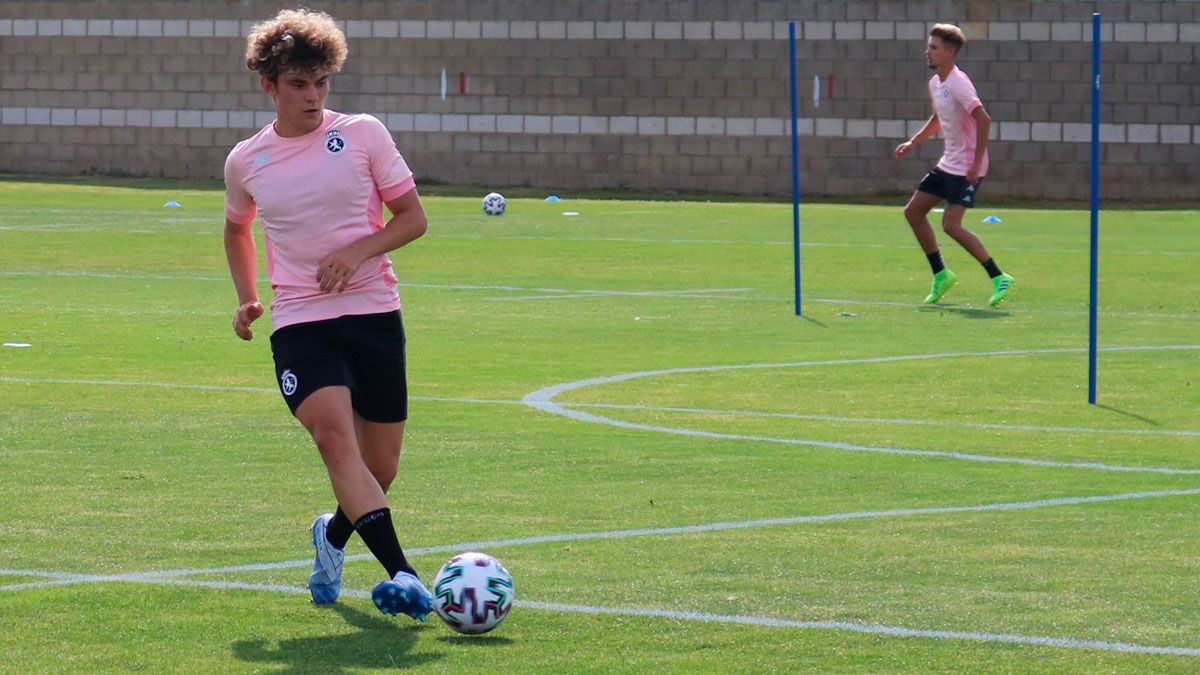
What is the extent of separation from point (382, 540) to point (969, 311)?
39.1 feet

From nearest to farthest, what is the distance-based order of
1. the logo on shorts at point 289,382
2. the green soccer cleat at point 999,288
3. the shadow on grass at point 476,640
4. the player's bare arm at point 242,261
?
the shadow on grass at point 476,640 < the logo on shorts at point 289,382 < the player's bare arm at point 242,261 < the green soccer cleat at point 999,288

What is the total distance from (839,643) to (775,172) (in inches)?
1283

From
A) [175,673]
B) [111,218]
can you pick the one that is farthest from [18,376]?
[111,218]

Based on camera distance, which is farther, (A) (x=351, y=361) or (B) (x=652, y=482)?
(B) (x=652, y=482)

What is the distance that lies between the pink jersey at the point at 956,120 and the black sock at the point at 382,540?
12.7 metres

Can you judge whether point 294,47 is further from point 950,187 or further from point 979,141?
point 950,187

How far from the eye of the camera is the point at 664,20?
1543 inches

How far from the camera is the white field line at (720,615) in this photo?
20.3 feet

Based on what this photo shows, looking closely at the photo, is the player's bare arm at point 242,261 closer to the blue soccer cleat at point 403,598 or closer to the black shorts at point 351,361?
the black shorts at point 351,361

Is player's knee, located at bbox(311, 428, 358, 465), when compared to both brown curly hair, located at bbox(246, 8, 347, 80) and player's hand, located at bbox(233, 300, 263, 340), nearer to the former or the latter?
player's hand, located at bbox(233, 300, 263, 340)

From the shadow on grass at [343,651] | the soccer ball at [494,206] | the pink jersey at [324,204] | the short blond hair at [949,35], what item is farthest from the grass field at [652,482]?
the soccer ball at [494,206]

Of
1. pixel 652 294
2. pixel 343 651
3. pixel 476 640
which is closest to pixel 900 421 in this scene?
pixel 476 640

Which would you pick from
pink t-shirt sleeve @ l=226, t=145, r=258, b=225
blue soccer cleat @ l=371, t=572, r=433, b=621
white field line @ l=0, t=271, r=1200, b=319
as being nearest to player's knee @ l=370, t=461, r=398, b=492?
blue soccer cleat @ l=371, t=572, r=433, b=621

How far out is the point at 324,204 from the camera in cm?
693
